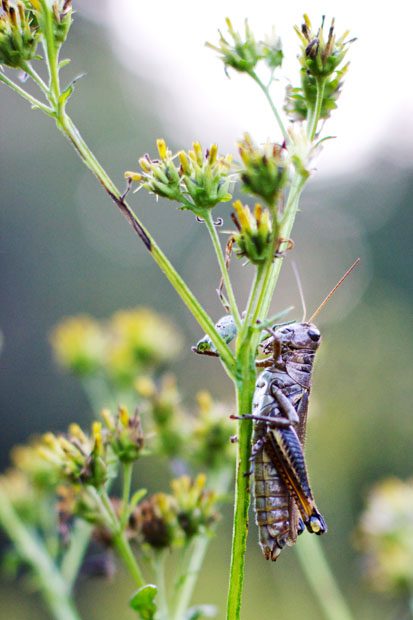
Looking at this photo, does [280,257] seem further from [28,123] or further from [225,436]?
[28,123]

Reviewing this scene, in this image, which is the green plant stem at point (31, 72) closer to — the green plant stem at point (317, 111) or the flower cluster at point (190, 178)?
the flower cluster at point (190, 178)

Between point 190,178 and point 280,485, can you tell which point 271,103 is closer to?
point 190,178

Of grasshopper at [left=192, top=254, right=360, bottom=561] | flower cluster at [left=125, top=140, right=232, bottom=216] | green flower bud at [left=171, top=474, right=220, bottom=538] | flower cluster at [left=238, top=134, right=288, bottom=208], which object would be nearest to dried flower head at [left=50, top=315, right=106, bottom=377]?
green flower bud at [left=171, top=474, right=220, bottom=538]

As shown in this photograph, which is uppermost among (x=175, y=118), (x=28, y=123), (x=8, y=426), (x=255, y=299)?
(x=255, y=299)

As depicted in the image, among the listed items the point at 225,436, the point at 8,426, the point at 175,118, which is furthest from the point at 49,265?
the point at 225,436

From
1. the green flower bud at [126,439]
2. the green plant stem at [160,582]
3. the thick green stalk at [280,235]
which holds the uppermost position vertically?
the thick green stalk at [280,235]

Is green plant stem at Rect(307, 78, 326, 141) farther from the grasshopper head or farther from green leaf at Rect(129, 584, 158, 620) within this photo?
green leaf at Rect(129, 584, 158, 620)

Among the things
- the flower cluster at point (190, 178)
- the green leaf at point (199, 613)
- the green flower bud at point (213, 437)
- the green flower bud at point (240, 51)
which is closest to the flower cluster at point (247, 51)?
the green flower bud at point (240, 51)
